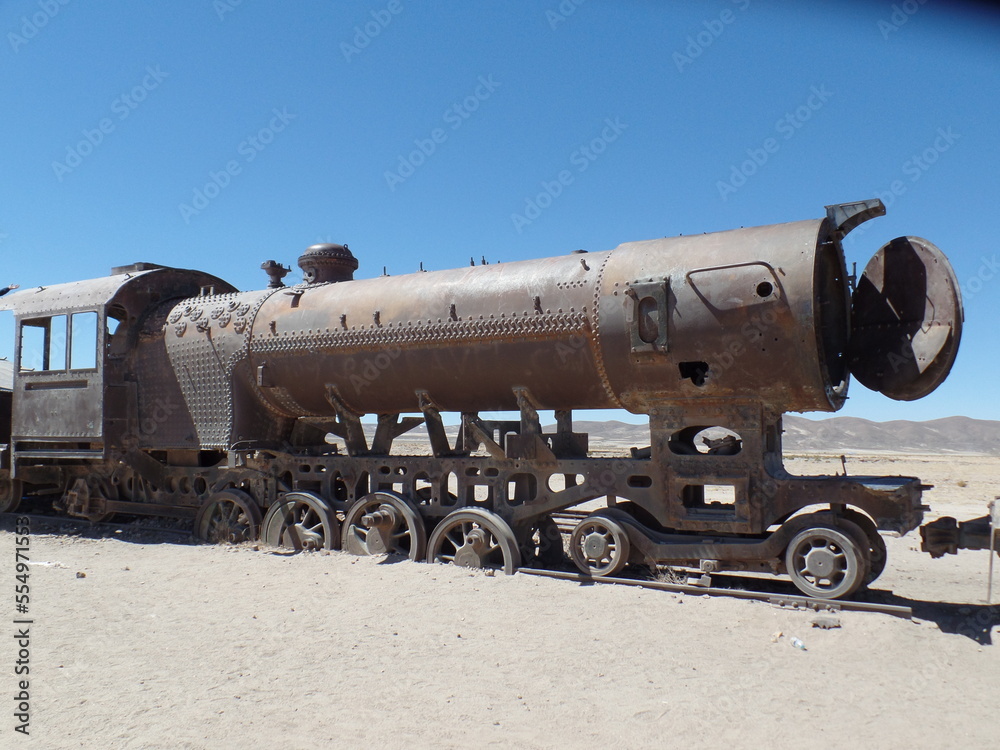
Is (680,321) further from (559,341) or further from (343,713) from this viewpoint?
(343,713)

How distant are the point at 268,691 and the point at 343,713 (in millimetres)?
607

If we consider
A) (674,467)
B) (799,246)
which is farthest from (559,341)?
(799,246)

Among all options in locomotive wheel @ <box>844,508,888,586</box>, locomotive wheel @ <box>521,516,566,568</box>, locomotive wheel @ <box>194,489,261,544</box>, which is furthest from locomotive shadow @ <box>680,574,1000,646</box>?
locomotive wheel @ <box>194,489,261,544</box>

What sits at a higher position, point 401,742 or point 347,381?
point 347,381

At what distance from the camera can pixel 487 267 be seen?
815 centimetres

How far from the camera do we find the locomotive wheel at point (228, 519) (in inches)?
372

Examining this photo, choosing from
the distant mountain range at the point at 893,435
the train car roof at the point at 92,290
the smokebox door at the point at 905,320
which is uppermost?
the train car roof at the point at 92,290

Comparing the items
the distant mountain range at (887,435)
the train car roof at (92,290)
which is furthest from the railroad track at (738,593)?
the distant mountain range at (887,435)

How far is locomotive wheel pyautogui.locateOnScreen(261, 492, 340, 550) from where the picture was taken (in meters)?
8.81

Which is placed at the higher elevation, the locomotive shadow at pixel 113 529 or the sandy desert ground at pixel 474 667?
the locomotive shadow at pixel 113 529

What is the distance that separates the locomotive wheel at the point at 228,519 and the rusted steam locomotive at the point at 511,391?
1.2 inches

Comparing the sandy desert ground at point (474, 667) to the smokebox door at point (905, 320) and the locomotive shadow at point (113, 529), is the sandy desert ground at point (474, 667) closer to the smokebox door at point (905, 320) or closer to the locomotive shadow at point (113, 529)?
the smokebox door at point (905, 320)

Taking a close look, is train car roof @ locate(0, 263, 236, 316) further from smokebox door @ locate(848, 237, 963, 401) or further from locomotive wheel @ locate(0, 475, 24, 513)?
smokebox door @ locate(848, 237, 963, 401)

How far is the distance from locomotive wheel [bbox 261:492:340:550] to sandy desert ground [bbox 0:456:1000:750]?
1.19 m
